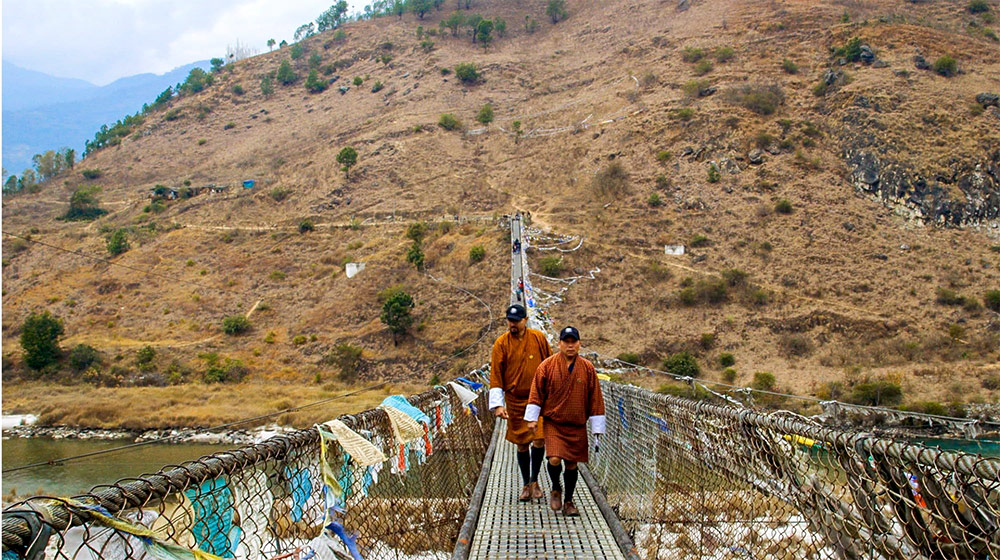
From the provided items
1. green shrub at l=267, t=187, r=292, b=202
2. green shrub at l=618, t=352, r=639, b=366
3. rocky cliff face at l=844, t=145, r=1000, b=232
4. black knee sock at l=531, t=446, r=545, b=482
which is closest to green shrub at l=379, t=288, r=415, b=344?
green shrub at l=618, t=352, r=639, b=366

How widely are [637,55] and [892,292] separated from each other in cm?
3398

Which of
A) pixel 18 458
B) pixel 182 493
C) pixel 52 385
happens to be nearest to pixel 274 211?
pixel 52 385

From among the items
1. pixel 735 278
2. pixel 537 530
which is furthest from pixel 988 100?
pixel 537 530

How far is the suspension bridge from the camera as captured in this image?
5.29 feet

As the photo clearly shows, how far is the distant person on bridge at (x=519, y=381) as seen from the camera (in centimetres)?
445

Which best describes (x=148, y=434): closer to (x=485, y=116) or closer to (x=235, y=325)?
(x=235, y=325)

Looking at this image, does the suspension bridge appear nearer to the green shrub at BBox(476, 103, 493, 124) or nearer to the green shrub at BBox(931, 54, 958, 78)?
the green shrub at BBox(931, 54, 958, 78)

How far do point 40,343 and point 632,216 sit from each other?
30.1 meters

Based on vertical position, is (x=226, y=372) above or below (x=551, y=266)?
below

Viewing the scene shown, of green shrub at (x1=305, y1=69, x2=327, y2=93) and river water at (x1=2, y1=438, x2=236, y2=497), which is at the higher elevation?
green shrub at (x1=305, y1=69, x2=327, y2=93)

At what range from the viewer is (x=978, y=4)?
45688 mm

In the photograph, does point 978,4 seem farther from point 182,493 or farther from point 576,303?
point 182,493

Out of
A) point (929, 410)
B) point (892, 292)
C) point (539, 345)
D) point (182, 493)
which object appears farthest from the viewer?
point (892, 292)

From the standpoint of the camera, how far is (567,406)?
13.1ft
